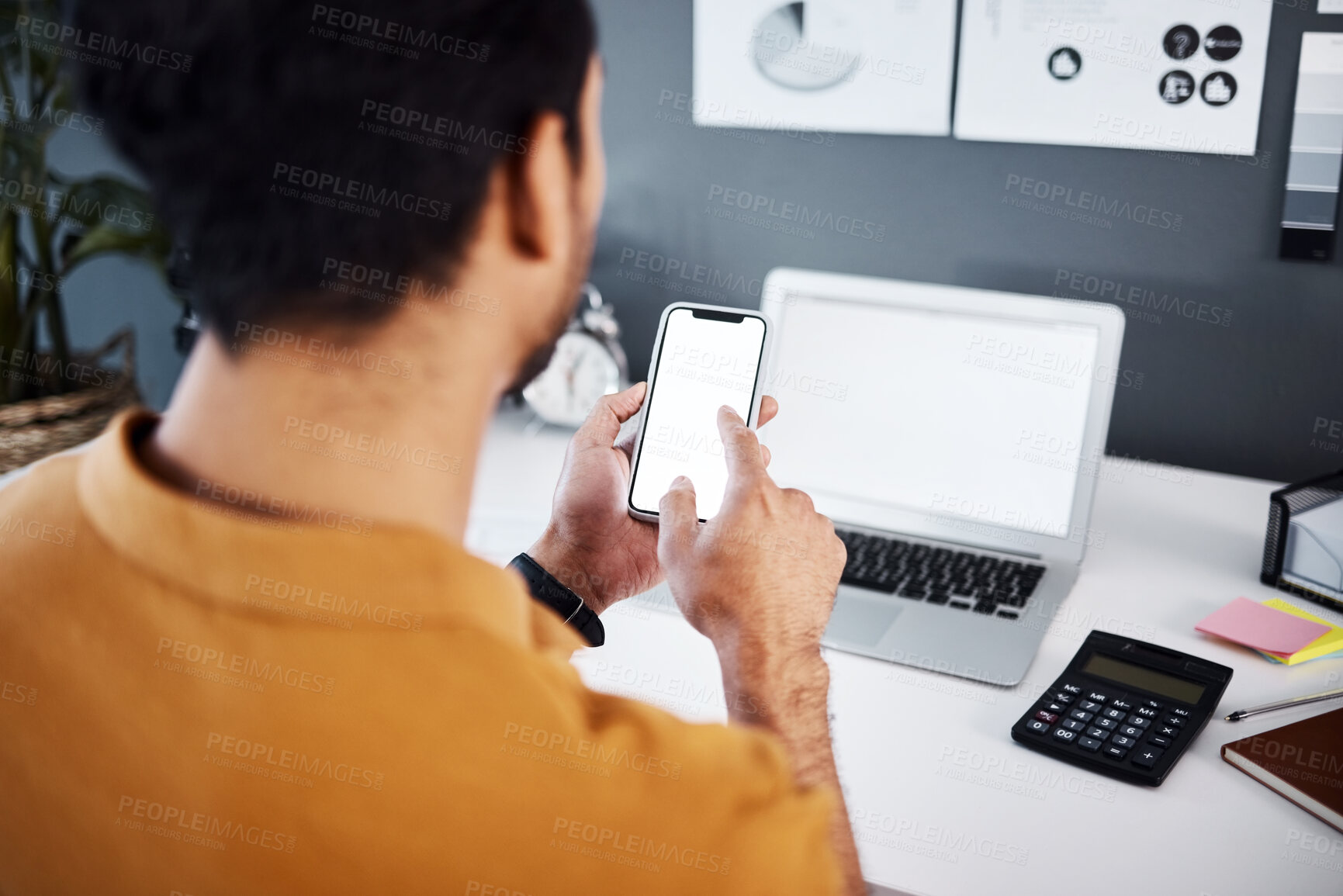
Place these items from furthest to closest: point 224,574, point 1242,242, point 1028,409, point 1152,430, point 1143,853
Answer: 1. point 1152,430
2. point 1242,242
3. point 1028,409
4. point 1143,853
5. point 224,574

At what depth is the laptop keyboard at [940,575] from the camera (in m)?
0.99

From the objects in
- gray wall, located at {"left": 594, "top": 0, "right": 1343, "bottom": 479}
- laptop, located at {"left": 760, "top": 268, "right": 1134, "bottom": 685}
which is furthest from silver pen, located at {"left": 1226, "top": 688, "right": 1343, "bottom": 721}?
gray wall, located at {"left": 594, "top": 0, "right": 1343, "bottom": 479}

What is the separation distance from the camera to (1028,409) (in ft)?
3.71

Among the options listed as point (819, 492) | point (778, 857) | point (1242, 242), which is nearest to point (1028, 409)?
point (819, 492)

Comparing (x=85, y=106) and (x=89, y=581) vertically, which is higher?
(x=85, y=106)

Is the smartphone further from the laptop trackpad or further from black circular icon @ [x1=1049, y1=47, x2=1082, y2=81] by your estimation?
black circular icon @ [x1=1049, y1=47, x2=1082, y2=81]

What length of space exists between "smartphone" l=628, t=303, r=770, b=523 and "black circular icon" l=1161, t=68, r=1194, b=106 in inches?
27.4

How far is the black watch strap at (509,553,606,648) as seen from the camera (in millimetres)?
793

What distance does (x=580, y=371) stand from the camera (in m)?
1.42

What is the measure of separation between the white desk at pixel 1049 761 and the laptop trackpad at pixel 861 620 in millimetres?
28

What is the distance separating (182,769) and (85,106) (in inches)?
11.4

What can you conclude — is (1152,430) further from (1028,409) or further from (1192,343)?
(1028,409)

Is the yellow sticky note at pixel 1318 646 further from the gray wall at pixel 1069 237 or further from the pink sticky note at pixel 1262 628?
the gray wall at pixel 1069 237

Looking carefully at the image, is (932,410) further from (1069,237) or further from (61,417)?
(61,417)
